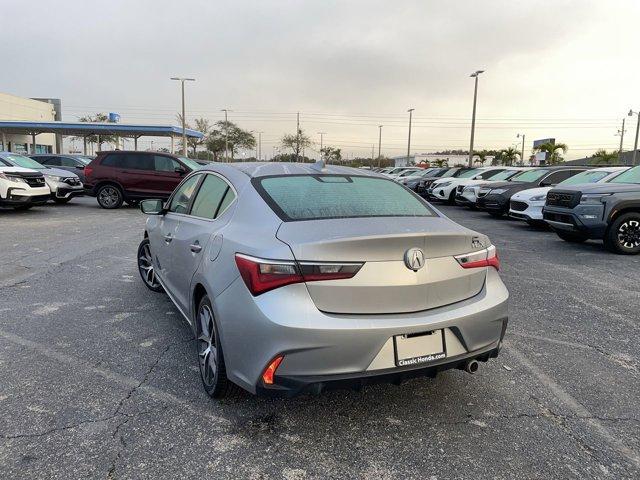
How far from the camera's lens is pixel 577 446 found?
8.67 ft

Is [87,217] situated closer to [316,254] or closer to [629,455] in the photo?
[316,254]

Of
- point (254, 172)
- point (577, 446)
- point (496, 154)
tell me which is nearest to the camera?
point (577, 446)

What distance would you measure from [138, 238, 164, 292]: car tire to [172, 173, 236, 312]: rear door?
1443mm

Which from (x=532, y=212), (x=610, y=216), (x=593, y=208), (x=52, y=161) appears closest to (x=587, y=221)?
(x=593, y=208)

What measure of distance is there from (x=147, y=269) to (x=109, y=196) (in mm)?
11046

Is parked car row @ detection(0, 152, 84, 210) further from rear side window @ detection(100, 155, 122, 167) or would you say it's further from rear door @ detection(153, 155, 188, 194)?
rear door @ detection(153, 155, 188, 194)

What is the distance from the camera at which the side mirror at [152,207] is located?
469 cm

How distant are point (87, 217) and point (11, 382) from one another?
414 inches

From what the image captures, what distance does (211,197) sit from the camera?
370 centimetres

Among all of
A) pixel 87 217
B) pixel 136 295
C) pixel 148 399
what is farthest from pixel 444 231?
pixel 87 217

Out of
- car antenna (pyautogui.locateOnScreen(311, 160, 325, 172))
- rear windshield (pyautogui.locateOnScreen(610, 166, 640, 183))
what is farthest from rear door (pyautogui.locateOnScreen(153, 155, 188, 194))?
car antenna (pyautogui.locateOnScreen(311, 160, 325, 172))

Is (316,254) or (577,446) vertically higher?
(316,254)

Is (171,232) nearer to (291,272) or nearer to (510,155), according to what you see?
(291,272)

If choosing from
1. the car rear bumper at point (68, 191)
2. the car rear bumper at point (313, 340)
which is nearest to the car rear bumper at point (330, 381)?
the car rear bumper at point (313, 340)
